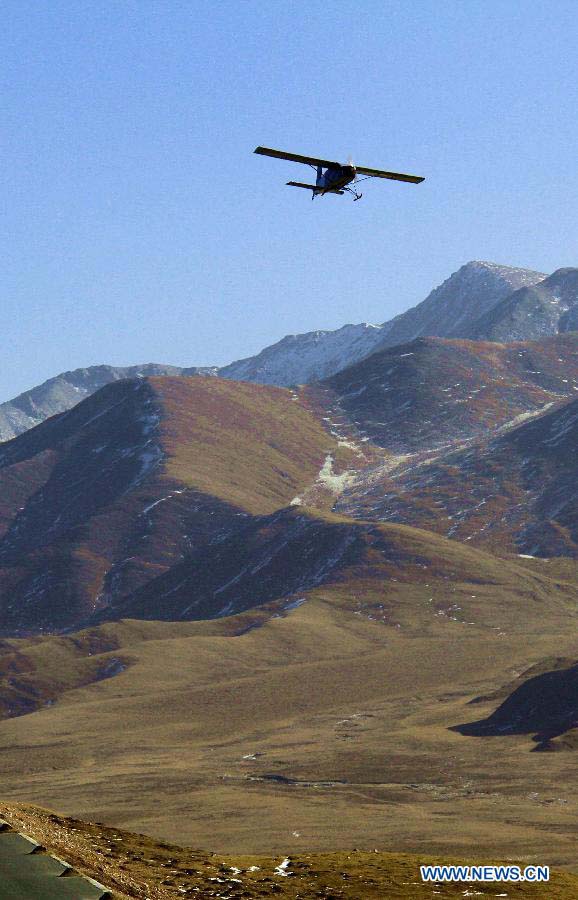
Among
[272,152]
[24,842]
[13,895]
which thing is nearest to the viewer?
[13,895]

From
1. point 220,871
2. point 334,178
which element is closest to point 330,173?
point 334,178

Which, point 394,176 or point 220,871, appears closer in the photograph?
point 220,871

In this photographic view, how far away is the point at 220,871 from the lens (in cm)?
7681

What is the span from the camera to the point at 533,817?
16588cm

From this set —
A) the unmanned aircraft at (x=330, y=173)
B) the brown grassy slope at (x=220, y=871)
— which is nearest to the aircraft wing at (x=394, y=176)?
the unmanned aircraft at (x=330, y=173)

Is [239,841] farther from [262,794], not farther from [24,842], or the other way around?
[24,842]

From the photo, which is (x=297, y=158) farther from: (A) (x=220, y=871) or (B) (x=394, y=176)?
(A) (x=220, y=871)

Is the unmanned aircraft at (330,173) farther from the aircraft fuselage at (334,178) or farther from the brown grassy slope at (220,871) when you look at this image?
the brown grassy slope at (220,871)

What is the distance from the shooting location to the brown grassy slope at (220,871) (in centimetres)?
6750

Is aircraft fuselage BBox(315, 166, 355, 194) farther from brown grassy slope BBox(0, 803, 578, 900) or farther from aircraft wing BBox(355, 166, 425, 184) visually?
brown grassy slope BBox(0, 803, 578, 900)

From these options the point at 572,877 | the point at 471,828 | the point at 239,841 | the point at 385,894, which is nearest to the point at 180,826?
the point at 239,841

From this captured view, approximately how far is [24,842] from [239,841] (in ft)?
319

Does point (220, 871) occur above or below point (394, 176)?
below

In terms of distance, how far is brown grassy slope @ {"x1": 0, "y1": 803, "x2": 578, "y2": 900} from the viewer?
67.5 metres
